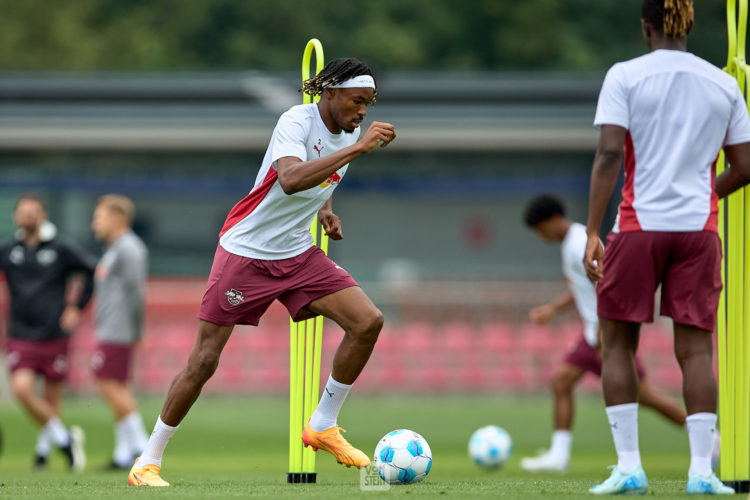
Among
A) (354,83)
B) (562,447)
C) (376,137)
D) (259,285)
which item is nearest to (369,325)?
(259,285)

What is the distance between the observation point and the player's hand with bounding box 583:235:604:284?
5.27 meters

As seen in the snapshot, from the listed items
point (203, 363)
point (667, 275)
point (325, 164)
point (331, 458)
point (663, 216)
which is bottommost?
point (331, 458)

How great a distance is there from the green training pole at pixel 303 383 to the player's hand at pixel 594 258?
1949 mm

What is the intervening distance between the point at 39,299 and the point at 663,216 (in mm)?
7132

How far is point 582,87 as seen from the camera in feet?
74.2

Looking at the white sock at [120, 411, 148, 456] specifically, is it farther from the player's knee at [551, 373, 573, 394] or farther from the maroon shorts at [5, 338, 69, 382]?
the player's knee at [551, 373, 573, 394]

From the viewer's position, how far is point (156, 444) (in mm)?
6336

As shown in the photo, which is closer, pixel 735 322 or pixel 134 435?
pixel 735 322

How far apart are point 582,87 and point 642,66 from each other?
17.8 m

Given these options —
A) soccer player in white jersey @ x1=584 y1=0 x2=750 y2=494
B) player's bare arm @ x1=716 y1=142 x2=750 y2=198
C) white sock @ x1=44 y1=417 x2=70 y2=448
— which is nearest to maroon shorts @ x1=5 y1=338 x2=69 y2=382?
white sock @ x1=44 y1=417 x2=70 y2=448

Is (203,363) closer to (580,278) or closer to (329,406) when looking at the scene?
(329,406)

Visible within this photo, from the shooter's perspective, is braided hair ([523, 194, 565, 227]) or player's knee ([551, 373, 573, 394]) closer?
braided hair ([523, 194, 565, 227])

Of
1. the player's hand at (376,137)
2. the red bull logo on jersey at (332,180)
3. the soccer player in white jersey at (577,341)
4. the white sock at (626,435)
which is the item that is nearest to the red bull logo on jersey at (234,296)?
the red bull logo on jersey at (332,180)

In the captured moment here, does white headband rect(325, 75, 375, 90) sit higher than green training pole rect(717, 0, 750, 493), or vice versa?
white headband rect(325, 75, 375, 90)
